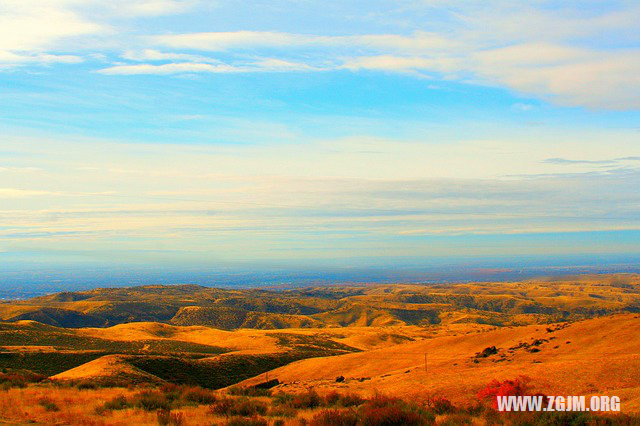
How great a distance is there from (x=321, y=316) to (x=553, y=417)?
180 metres

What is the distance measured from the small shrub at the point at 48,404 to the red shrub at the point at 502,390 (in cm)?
1812

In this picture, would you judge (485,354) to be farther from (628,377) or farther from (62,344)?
(62,344)

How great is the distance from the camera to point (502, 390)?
2195 cm

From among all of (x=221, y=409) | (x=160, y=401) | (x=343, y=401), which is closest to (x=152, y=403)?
(x=160, y=401)

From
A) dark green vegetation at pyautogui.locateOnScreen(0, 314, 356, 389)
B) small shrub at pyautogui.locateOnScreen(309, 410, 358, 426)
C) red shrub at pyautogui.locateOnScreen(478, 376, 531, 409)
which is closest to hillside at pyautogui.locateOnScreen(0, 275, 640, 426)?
dark green vegetation at pyautogui.locateOnScreen(0, 314, 356, 389)

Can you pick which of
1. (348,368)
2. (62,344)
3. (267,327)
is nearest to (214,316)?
(267,327)

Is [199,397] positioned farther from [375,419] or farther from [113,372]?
[113,372]

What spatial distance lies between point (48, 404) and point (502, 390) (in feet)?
64.2

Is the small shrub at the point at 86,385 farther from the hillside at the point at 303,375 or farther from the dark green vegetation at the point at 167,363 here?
the dark green vegetation at the point at 167,363

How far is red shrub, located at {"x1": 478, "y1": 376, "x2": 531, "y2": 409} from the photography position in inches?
860

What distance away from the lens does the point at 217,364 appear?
54000mm

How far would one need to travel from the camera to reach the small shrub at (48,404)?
19155 millimetres

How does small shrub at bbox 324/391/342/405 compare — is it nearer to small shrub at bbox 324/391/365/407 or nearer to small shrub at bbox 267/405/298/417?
small shrub at bbox 324/391/365/407

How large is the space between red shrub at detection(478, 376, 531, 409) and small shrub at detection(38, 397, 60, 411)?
18.1 m
